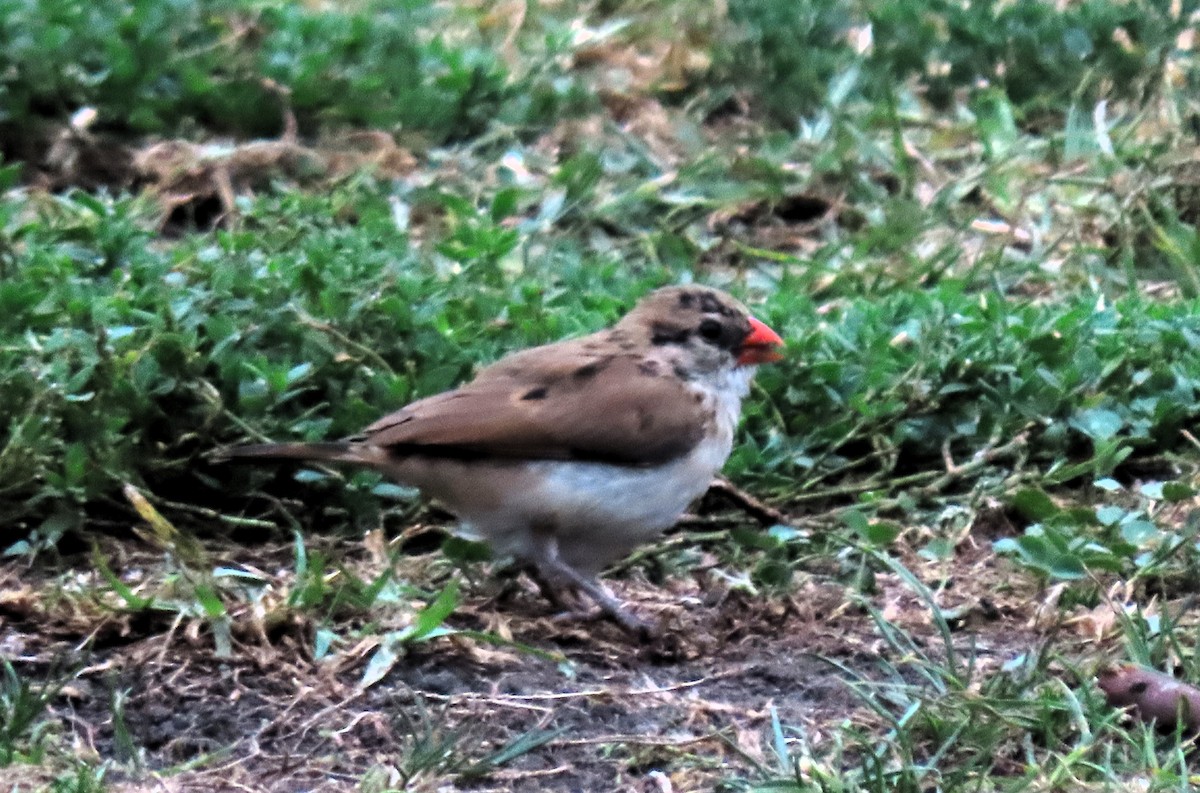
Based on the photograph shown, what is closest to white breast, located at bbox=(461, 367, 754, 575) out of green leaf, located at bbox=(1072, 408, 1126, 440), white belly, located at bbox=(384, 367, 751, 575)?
white belly, located at bbox=(384, 367, 751, 575)

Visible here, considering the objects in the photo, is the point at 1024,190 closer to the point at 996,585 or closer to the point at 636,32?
the point at 636,32

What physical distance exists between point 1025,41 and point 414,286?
168 inches

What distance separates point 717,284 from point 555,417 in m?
2.43

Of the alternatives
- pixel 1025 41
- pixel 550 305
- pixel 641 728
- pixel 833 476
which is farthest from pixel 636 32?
pixel 641 728

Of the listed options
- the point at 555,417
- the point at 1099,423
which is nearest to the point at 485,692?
the point at 555,417

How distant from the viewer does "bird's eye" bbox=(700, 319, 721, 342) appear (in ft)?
18.5

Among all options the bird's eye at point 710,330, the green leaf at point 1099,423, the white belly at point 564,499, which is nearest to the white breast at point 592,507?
the white belly at point 564,499

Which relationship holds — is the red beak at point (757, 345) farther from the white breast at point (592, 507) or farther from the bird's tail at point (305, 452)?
the bird's tail at point (305, 452)

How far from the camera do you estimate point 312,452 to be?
5141mm

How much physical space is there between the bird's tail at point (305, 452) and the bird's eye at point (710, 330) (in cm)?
110

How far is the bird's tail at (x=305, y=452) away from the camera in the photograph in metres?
5.14

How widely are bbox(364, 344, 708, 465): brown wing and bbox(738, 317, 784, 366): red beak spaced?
341 millimetres

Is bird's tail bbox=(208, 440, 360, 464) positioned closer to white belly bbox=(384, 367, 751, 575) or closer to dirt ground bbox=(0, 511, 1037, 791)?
white belly bbox=(384, 367, 751, 575)

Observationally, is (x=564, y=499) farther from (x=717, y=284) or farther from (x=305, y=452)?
(x=717, y=284)
